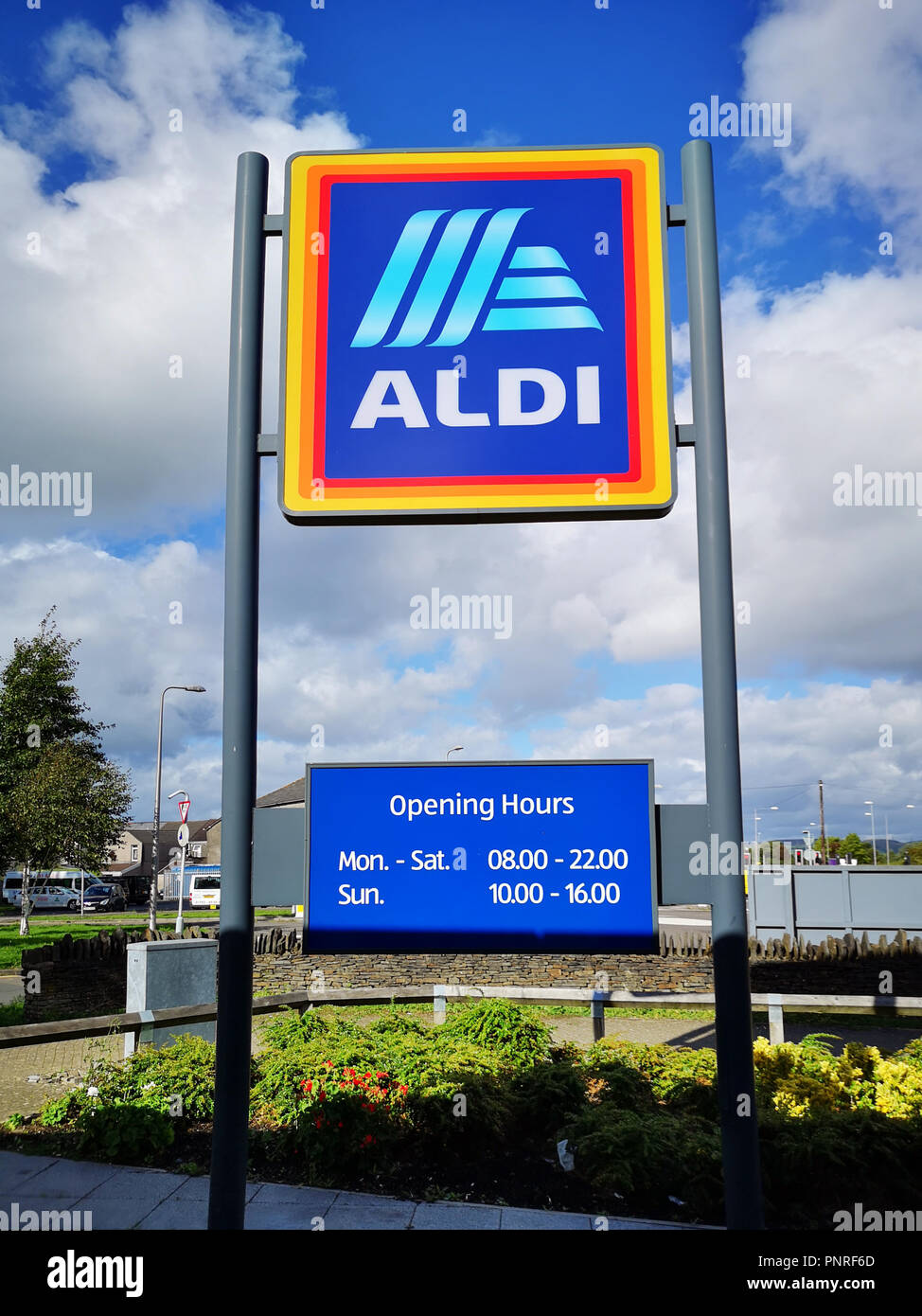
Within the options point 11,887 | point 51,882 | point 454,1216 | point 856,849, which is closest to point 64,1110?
point 454,1216

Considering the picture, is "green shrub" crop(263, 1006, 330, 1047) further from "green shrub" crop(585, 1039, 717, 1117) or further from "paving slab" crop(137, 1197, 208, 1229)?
"green shrub" crop(585, 1039, 717, 1117)

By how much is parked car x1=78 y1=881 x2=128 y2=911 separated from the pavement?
49.7 m

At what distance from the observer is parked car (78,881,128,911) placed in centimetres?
5172

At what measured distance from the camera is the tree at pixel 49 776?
29.5 meters

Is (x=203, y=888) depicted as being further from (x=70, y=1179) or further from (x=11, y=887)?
(x=70, y=1179)

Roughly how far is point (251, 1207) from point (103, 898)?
51.9 meters

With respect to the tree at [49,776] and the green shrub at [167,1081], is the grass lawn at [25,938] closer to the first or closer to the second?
the tree at [49,776]

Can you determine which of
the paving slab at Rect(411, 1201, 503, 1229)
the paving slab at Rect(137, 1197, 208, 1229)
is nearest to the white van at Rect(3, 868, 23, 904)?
the paving slab at Rect(137, 1197, 208, 1229)

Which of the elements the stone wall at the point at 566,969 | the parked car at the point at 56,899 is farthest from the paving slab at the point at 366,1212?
the parked car at the point at 56,899

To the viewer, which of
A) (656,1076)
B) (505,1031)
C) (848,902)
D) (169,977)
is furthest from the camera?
(848,902)

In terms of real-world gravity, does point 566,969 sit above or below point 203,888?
above

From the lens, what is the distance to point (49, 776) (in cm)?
2964
